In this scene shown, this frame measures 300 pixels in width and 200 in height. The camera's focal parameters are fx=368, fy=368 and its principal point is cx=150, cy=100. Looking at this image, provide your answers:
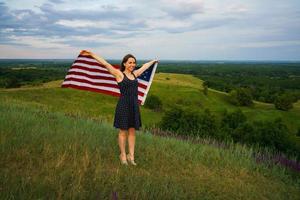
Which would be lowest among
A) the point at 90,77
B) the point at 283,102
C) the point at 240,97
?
the point at 283,102

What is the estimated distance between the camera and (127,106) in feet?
22.0

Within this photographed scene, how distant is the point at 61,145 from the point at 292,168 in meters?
5.34

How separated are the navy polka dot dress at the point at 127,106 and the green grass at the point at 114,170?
72 cm

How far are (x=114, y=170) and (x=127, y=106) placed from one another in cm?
127

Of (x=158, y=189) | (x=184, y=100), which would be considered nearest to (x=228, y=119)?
(x=184, y=100)

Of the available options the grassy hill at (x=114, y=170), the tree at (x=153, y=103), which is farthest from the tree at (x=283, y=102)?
the grassy hill at (x=114, y=170)

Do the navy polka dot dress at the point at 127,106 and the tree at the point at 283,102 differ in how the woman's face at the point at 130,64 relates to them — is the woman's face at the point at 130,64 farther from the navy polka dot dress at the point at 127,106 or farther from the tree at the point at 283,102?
the tree at the point at 283,102

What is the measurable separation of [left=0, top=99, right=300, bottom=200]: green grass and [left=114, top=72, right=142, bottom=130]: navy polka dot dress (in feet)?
2.35

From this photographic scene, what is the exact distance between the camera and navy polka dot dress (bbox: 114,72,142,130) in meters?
6.69

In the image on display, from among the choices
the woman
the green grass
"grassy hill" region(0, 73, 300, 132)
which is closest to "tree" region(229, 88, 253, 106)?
"grassy hill" region(0, 73, 300, 132)

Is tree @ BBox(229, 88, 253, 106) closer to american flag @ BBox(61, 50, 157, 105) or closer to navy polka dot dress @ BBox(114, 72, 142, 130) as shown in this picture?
american flag @ BBox(61, 50, 157, 105)

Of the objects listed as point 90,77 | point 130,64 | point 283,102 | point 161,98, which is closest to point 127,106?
point 130,64

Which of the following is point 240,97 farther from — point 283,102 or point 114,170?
point 114,170

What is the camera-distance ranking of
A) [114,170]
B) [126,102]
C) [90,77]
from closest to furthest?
[114,170] → [126,102] → [90,77]
